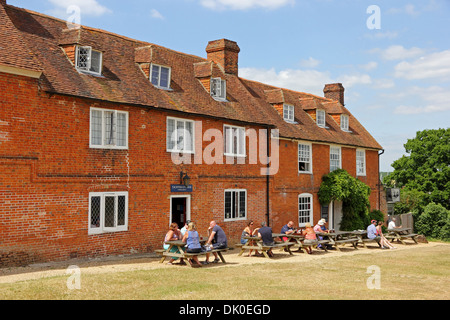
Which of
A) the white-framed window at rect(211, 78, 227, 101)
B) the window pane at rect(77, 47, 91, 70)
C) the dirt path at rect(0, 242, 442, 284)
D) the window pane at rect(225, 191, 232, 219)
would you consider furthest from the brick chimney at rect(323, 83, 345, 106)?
the window pane at rect(77, 47, 91, 70)

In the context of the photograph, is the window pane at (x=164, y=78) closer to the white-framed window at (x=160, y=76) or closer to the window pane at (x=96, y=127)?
the white-framed window at (x=160, y=76)

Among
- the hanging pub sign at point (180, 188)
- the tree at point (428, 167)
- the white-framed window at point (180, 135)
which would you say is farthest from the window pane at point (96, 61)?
the tree at point (428, 167)

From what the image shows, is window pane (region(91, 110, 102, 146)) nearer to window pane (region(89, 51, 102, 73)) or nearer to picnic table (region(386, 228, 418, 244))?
window pane (region(89, 51, 102, 73))

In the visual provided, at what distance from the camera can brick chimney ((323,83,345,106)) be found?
3431 cm

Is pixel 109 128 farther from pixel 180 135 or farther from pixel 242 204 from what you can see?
pixel 242 204

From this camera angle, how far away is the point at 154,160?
17.0 meters

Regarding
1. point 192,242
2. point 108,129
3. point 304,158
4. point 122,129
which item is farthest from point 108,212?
point 304,158

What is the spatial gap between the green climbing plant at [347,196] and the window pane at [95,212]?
46.2 ft

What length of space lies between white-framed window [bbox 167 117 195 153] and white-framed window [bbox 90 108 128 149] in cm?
210

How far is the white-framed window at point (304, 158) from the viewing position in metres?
24.6

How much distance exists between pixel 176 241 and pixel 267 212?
341 inches
